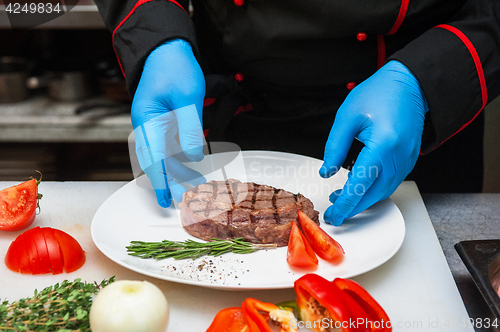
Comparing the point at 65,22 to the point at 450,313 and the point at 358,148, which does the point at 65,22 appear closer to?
the point at 358,148

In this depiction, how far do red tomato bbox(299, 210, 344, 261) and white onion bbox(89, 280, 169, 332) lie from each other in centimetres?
53

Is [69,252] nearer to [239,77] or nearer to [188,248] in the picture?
[188,248]

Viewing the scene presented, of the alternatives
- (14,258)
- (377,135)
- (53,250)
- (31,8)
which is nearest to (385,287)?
(377,135)

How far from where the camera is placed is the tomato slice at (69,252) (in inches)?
47.1

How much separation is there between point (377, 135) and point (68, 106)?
7.93 feet

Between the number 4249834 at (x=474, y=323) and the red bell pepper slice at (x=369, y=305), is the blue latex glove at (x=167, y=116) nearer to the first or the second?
the red bell pepper slice at (x=369, y=305)

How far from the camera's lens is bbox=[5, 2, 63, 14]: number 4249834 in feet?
9.04

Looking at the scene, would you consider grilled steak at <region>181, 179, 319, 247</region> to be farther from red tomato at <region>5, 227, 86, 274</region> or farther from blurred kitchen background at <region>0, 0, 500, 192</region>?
blurred kitchen background at <region>0, 0, 500, 192</region>

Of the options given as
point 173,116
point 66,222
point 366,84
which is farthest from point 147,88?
point 366,84

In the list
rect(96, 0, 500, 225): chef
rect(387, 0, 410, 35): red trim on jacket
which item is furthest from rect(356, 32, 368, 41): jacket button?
rect(387, 0, 410, 35): red trim on jacket

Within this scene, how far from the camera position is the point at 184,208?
1.38m

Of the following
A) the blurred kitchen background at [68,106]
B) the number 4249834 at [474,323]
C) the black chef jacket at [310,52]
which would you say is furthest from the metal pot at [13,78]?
the number 4249834 at [474,323]

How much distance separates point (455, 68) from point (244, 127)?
96 centimetres

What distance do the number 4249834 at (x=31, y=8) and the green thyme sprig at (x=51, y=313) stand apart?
2376mm
